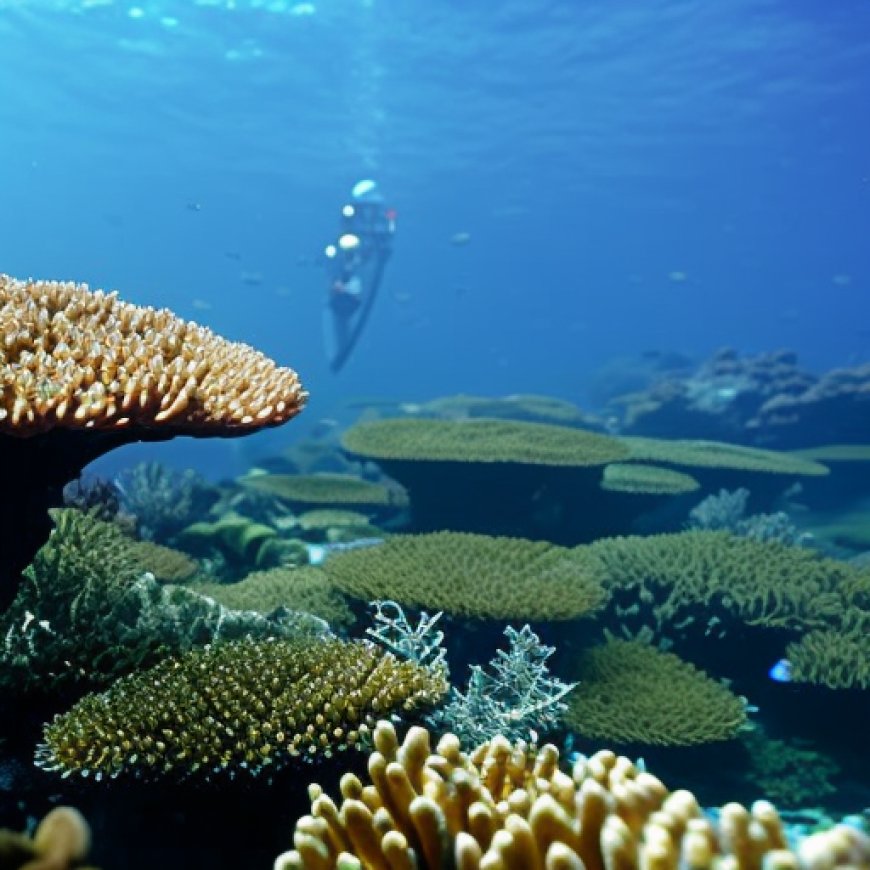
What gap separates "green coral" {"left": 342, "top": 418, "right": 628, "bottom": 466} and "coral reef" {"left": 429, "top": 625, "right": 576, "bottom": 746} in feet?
14.9

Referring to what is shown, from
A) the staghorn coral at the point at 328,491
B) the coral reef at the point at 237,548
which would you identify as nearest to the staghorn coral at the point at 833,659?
the coral reef at the point at 237,548

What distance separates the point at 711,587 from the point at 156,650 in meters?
5.01

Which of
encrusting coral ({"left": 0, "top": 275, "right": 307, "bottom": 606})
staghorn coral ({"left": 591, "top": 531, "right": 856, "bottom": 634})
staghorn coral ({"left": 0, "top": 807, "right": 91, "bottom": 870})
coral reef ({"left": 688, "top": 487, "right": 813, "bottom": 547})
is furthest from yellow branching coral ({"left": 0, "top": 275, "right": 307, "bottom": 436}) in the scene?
coral reef ({"left": 688, "top": 487, "right": 813, "bottom": 547})

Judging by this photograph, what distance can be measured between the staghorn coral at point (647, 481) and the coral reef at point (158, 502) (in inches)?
227

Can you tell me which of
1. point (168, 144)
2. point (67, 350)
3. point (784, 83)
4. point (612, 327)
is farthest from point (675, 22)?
point (612, 327)

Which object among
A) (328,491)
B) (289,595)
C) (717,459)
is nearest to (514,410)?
(717,459)

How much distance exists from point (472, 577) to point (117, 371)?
322cm

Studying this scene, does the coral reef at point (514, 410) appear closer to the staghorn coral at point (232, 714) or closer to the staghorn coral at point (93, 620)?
the staghorn coral at point (93, 620)

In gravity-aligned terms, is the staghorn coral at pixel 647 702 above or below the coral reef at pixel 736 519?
below

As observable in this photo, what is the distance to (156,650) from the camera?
3881 mm

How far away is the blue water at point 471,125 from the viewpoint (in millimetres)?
35781

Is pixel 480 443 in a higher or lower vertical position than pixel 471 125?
lower

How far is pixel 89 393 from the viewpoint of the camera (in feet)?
10.0

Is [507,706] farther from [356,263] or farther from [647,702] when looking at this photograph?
[356,263]
